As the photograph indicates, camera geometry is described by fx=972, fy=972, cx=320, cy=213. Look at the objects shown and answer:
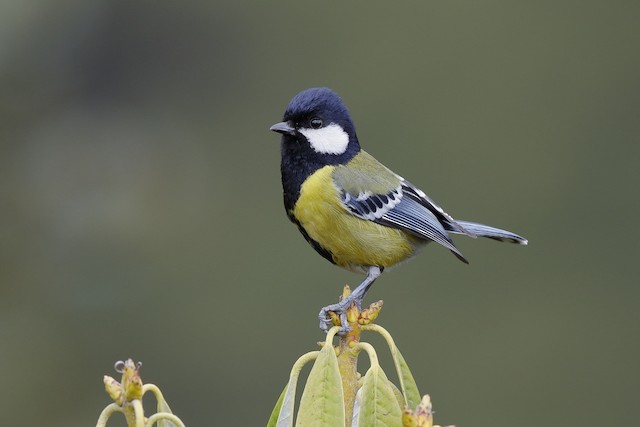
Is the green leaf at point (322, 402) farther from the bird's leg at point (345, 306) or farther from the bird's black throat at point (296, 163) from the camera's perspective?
the bird's black throat at point (296, 163)

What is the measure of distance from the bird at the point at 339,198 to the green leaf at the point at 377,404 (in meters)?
0.78

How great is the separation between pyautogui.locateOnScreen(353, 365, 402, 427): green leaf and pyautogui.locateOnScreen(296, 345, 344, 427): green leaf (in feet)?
0.15

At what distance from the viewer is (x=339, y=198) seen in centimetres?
251

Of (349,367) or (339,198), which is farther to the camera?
(339,198)

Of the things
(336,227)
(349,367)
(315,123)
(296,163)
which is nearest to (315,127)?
(315,123)

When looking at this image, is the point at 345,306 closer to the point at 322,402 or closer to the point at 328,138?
the point at 322,402

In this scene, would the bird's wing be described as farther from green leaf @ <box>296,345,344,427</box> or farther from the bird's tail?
green leaf @ <box>296,345,344,427</box>

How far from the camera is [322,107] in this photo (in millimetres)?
2494

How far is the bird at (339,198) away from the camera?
250cm

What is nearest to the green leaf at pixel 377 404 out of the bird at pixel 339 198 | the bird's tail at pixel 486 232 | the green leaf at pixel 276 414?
the green leaf at pixel 276 414

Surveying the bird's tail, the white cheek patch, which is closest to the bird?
the white cheek patch

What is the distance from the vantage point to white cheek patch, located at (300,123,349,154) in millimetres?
2514

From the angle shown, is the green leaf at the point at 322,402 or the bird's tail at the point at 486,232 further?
the bird's tail at the point at 486,232

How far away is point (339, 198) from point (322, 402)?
3.27 feet
